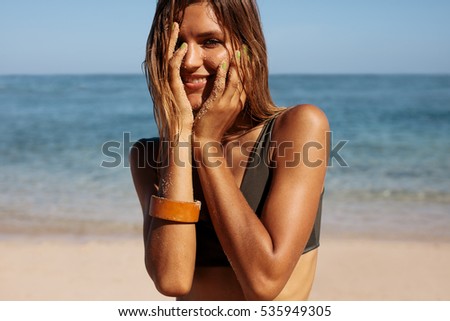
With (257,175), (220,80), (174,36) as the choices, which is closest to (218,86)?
(220,80)

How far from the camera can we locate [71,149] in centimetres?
1493

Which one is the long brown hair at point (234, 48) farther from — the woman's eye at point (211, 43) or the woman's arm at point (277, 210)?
the woman's arm at point (277, 210)

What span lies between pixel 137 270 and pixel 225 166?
4.88 m

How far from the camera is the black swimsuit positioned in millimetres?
2373

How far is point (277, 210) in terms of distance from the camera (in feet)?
7.28

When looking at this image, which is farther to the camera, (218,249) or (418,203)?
(418,203)

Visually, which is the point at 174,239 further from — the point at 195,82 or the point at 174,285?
the point at 195,82

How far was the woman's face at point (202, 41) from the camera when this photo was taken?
2359 mm

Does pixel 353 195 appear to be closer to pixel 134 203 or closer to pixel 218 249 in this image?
pixel 134 203

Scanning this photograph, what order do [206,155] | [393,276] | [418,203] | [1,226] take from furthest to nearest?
[418,203] → [1,226] → [393,276] → [206,155]

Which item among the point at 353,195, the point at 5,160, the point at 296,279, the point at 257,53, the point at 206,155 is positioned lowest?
the point at 5,160

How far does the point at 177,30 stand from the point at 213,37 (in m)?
0.14

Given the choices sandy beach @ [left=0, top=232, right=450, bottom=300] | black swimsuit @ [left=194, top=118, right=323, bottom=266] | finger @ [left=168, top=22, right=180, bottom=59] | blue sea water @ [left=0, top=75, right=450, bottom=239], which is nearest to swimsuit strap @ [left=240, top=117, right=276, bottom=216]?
black swimsuit @ [left=194, top=118, right=323, bottom=266]

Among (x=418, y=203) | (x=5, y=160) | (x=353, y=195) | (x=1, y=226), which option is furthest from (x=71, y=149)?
(x=418, y=203)
